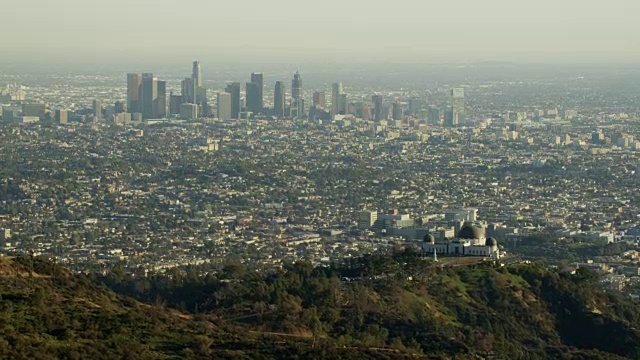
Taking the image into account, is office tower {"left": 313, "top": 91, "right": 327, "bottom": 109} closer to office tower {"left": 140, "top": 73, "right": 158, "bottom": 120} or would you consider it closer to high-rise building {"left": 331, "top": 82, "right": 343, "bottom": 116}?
high-rise building {"left": 331, "top": 82, "right": 343, "bottom": 116}

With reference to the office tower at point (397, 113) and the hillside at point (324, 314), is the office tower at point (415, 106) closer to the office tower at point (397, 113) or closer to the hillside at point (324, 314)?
the office tower at point (397, 113)

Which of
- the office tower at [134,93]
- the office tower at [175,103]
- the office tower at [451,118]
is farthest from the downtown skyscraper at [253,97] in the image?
the office tower at [451,118]

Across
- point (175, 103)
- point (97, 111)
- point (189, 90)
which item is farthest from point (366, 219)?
point (189, 90)

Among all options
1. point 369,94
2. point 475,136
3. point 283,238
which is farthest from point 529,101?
point 283,238

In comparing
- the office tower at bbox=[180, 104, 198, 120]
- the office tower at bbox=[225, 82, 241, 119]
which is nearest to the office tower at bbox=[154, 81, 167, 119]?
the office tower at bbox=[180, 104, 198, 120]

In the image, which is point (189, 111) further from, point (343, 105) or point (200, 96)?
point (343, 105)

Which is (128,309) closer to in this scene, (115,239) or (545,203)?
(115,239)
